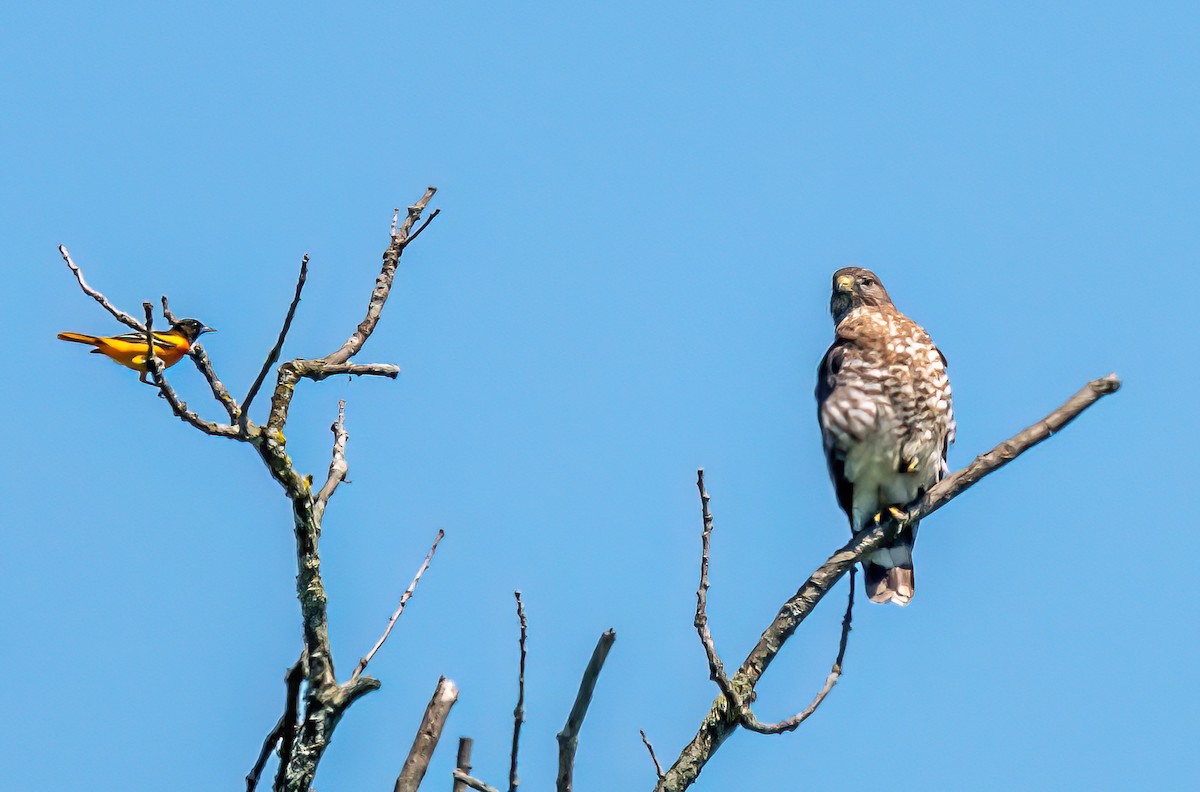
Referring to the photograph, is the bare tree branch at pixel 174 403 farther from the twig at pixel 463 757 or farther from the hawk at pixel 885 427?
the hawk at pixel 885 427

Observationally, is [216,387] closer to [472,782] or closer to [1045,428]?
[472,782]

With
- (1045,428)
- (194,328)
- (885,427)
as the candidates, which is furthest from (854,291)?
(194,328)

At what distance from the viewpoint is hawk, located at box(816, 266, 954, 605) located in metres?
6.85

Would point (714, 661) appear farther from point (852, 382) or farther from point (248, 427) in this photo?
point (852, 382)

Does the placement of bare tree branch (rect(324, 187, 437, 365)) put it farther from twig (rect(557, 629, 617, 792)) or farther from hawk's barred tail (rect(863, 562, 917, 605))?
hawk's barred tail (rect(863, 562, 917, 605))

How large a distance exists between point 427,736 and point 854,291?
481 cm

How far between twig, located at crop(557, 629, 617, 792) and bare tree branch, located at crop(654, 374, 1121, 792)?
756mm

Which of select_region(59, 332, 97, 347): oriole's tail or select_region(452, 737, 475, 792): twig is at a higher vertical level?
select_region(59, 332, 97, 347): oriole's tail

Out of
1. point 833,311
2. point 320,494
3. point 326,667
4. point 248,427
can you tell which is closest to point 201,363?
point 248,427

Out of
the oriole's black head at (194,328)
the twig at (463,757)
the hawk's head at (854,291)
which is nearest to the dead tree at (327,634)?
the twig at (463,757)

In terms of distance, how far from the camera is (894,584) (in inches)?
281

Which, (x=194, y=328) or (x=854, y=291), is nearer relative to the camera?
(x=854, y=291)

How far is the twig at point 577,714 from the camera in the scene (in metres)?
3.54

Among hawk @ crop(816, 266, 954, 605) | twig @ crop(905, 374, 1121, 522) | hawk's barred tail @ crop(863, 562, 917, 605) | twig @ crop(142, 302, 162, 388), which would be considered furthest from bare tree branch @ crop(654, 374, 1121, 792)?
twig @ crop(142, 302, 162, 388)
